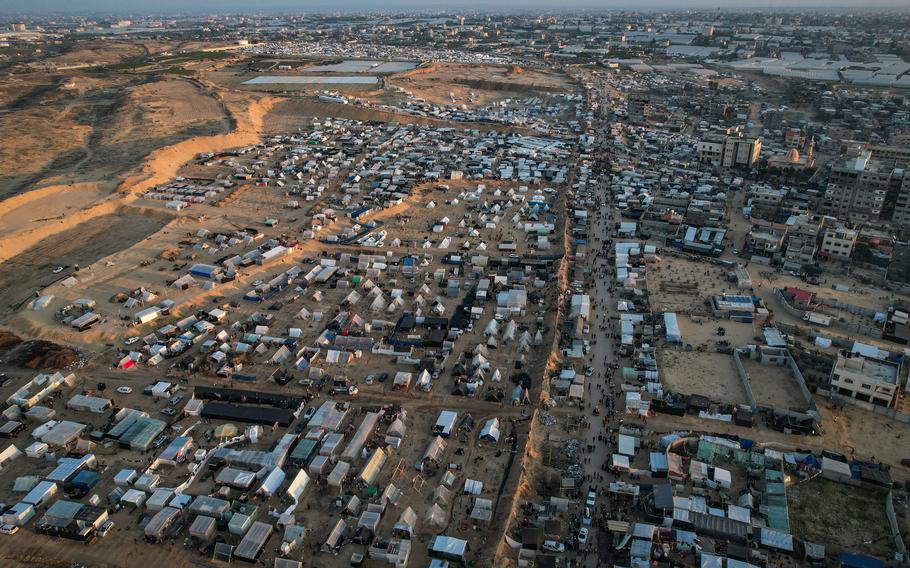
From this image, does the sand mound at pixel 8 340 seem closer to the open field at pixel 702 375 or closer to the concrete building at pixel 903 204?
the open field at pixel 702 375

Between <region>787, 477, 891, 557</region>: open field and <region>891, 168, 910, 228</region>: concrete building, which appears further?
<region>891, 168, 910, 228</region>: concrete building

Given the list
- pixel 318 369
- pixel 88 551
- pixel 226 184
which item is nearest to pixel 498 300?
pixel 318 369

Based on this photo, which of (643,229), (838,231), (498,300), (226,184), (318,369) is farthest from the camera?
(226,184)

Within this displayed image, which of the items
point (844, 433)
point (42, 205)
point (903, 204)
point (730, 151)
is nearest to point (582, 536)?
point (844, 433)

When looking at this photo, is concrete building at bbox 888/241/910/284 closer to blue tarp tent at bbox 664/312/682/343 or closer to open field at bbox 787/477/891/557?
blue tarp tent at bbox 664/312/682/343

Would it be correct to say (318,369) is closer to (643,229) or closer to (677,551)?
(677,551)

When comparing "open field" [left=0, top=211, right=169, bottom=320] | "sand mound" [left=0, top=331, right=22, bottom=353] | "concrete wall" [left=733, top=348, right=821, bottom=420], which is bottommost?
"concrete wall" [left=733, top=348, right=821, bottom=420]

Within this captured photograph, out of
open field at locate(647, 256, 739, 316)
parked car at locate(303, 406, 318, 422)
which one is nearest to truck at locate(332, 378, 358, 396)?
parked car at locate(303, 406, 318, 422)
